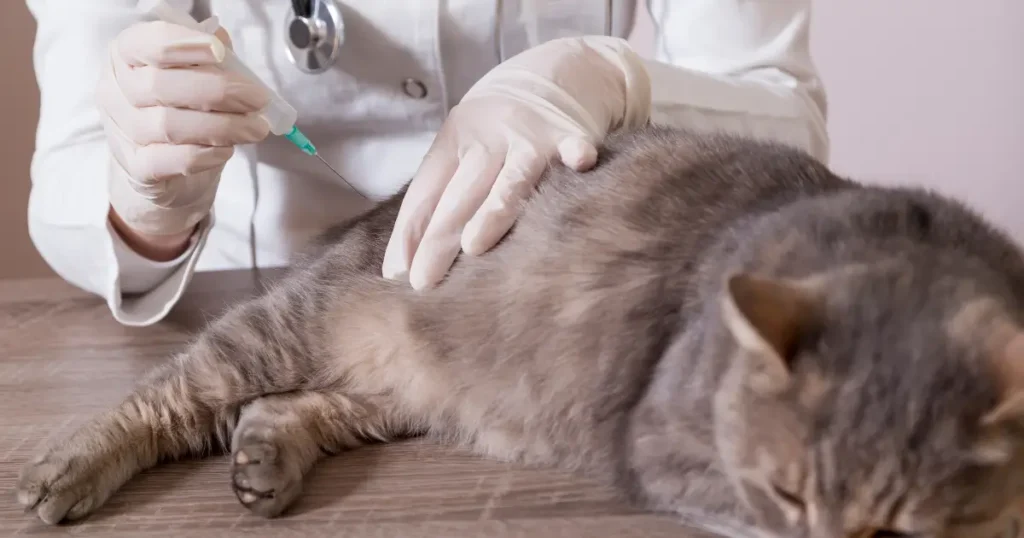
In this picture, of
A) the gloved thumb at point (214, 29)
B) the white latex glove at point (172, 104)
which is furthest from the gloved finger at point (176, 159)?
the gloved thumb at point (214, 29)

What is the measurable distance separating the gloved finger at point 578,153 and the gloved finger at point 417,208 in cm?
15

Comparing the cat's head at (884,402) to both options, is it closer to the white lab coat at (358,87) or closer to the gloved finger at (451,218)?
the gloved finger at (451,218)

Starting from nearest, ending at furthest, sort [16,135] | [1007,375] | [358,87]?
1. [1007,375]
2. [358,87]
3. [16,135]

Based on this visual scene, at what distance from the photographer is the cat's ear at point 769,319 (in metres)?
0.57

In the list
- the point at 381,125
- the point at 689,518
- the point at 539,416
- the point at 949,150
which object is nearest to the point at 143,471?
the point at 539,416

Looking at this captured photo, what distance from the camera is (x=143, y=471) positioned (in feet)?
2.79

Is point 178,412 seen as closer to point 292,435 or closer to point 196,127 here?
point 292,435

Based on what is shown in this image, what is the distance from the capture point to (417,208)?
101cm

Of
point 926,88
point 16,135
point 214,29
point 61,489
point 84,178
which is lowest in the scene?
point 16,135

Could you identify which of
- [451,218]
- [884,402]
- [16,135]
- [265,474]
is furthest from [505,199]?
[16,135]

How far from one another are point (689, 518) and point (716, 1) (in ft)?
2.82

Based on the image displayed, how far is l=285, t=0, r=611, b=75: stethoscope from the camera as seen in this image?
3.95 feet

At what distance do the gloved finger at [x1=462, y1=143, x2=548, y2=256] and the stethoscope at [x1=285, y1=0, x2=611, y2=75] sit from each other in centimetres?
39

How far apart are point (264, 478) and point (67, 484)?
0.60 feet
